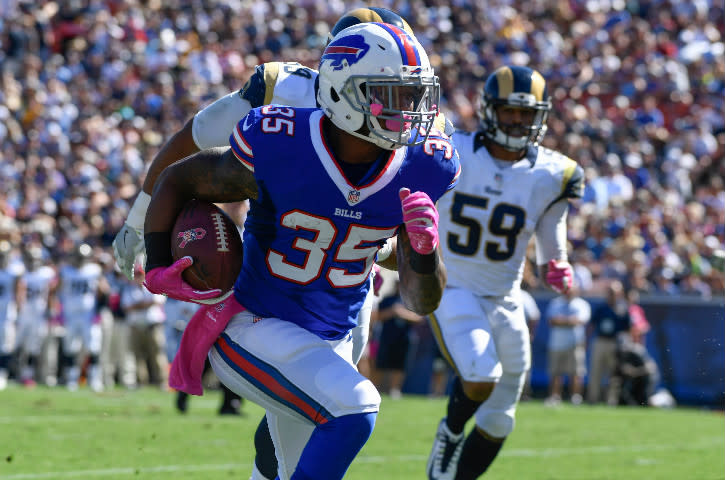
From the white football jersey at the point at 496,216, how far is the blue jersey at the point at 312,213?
1861 mm

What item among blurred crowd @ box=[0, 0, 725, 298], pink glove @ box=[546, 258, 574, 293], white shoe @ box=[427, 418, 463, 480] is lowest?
blurred crowd @ box=[0, 0, 725, 298]

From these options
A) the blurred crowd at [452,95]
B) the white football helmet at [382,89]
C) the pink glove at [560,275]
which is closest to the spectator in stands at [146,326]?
the blurred crowd at [452,95]

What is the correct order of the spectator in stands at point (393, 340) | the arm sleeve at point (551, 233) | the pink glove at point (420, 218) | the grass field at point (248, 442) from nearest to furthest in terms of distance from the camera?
the pink glove at point (420, 218), the arm sleeve at point (551, 233), the grass field at point (248, 442), the spectator in stands at point (393, 340)

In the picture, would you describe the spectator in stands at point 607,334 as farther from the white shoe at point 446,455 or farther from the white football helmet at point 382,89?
the white football helmet at point 382,89

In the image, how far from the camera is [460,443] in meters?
5.37

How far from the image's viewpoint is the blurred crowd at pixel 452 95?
14.4 meters

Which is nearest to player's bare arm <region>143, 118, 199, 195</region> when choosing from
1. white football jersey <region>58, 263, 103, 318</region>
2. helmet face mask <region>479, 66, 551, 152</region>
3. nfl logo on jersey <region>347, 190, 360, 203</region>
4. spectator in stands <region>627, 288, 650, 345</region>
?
nfl logo on jersey <region>347, 190, 360, 203</region>

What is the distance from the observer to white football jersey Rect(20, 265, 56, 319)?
43.0 feet

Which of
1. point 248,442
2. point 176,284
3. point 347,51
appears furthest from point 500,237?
point 248,442

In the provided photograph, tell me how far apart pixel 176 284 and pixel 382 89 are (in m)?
0.86

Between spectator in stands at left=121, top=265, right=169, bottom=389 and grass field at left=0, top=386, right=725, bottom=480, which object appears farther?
spectator in stands at left=121, top=265, right=169, bottom=389

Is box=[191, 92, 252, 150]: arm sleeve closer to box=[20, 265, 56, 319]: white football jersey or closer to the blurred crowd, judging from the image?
the blurred crowd

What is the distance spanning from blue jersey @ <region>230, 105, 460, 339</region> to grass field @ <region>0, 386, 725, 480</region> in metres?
2.02

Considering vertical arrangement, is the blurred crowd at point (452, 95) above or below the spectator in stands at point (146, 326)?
above
